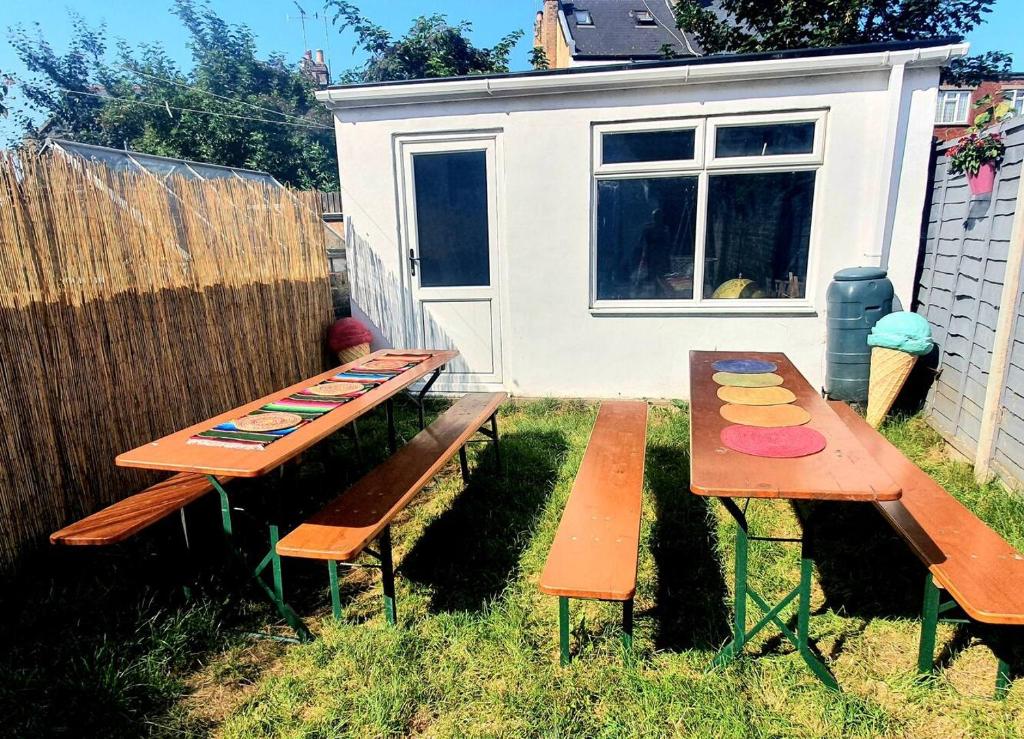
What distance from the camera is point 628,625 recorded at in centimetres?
202

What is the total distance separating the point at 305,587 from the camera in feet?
8.68

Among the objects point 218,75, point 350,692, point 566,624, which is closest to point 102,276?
point 350,692

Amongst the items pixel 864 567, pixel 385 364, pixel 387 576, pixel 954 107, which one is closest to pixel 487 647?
pixel 387 576

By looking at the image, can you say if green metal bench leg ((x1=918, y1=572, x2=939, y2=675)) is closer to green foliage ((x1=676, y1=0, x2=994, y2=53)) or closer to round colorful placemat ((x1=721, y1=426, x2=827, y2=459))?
round colorful placemat ((x1=721, y1=426, x2=827, y2=459))

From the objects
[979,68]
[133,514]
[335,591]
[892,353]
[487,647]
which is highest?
[979,68]

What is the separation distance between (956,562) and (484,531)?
204cm

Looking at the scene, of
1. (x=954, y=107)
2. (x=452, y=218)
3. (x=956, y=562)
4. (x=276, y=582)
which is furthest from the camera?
(x=954, y=107)

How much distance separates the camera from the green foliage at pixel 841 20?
29.9 feet

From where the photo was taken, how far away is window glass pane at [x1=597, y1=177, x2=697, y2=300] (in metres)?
5.04

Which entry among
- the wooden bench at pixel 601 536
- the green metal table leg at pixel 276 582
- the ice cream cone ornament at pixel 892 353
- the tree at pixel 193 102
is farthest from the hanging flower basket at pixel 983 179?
the tree at pixel 193 102

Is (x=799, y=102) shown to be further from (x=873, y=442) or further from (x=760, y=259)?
(x=873, y=442)

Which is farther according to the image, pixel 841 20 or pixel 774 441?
pixel 841 20

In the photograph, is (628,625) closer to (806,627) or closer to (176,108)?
(806,627)

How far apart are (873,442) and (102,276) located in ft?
13.8
